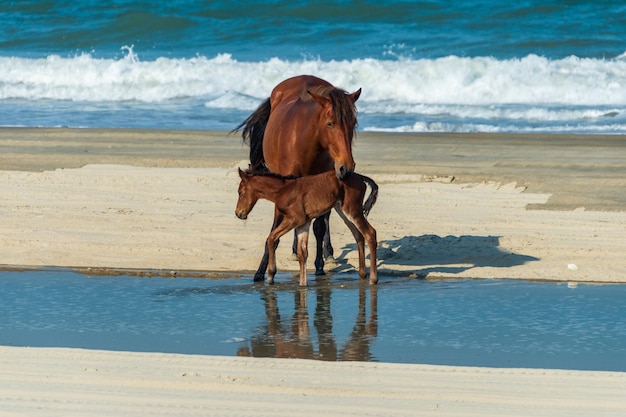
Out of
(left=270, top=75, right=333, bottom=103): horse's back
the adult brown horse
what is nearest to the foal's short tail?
the adult brown horse

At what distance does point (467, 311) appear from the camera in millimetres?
8359

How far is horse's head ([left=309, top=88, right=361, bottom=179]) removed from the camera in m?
8.79

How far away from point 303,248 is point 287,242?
1851 mm

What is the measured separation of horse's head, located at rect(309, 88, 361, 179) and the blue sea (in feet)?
38.9

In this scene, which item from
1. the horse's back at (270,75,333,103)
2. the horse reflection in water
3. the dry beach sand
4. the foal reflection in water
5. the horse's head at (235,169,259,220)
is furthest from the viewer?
the horse's back at (270,75,333,103)

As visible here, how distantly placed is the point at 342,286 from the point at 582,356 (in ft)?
8.55

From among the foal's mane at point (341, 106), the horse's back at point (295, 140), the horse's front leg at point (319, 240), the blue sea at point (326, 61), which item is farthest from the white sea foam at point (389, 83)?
the foal's mane at point (341, 106)

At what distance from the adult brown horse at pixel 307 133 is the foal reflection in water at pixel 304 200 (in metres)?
0.22

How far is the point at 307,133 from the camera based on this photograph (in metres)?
9.25

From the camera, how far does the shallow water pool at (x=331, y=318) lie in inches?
286

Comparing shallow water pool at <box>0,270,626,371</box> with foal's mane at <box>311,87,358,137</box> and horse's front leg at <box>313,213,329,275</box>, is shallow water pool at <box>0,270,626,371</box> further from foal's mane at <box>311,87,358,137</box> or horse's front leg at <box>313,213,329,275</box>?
foal's mane at <box>311,87,358,137</box>

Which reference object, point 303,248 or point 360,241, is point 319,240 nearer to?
point 360,241

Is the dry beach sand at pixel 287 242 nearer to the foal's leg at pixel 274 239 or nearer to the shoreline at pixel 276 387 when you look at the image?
the shoreline at pixel 276 387

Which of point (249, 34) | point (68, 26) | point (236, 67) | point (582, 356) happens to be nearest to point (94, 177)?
point (582, 356)
